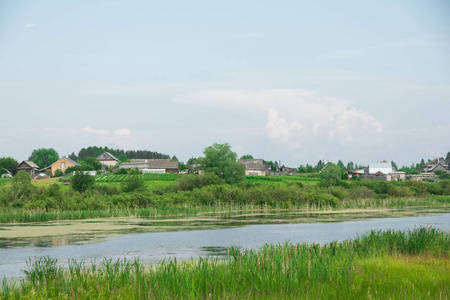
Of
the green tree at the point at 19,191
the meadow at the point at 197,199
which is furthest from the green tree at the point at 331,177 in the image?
the green tree at the point at 19,191

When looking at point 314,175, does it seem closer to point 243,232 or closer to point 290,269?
point 243,232

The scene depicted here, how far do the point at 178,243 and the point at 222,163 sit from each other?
218 ft

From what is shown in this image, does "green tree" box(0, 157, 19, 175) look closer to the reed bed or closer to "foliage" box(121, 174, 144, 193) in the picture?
→ "foliage" box(121, 174, 144, 193)

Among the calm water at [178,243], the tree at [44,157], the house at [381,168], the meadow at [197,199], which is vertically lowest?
the calm water at [178,243]

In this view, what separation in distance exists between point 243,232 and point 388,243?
49.5 feet

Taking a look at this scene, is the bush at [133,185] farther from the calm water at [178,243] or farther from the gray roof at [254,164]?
the gray roof at [254,164]

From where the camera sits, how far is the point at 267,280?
11.8 m

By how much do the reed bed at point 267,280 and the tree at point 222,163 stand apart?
73138 mm

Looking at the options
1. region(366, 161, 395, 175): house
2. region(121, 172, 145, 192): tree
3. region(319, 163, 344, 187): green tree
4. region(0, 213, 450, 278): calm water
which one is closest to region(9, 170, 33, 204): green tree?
region(121, 172, 145, 192): tree

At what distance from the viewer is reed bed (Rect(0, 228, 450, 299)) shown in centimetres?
1048

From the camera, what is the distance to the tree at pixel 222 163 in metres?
88.7

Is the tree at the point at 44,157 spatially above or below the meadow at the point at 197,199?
above

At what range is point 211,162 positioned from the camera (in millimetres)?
94375

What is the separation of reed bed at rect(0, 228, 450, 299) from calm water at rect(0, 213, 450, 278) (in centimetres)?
651
